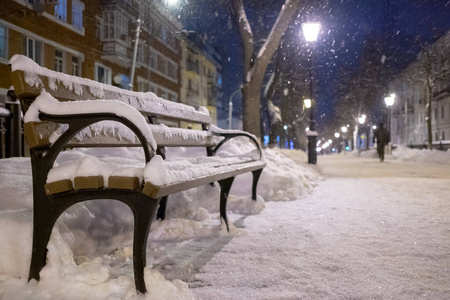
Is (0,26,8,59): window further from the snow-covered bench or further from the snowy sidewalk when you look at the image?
the snow-covered bench

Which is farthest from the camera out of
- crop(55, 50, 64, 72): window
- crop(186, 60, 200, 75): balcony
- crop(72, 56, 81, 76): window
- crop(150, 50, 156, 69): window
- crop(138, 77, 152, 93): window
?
crop(186, 60, 200, 75): balcony

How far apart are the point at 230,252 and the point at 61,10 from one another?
71.0 ft

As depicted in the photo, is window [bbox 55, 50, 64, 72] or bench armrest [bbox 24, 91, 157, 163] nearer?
bench armrest [bbox 24, 91, 157, 163]

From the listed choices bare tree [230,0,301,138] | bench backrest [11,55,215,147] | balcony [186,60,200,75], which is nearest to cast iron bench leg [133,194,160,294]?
bench backrest [11,55,215,147]

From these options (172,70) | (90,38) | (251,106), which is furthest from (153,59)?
(251,106)

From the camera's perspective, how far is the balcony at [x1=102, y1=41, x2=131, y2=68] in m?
24.3

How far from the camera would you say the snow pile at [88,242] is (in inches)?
78.6

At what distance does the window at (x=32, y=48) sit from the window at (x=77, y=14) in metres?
3.42

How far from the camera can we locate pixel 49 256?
2.09 m

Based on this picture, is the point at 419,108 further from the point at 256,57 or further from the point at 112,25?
the point at 256,57

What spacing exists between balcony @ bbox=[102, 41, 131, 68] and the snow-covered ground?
852 inches

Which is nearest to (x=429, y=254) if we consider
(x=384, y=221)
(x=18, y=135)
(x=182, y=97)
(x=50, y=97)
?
(x=384, y=221)

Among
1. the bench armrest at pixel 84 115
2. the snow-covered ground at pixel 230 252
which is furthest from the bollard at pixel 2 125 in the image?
the bench armrest at pixel 84 115

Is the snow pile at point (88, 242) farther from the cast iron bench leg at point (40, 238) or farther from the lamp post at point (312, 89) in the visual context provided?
the lamp post at point (312, 89)
